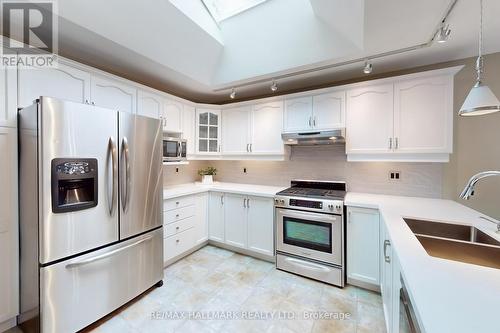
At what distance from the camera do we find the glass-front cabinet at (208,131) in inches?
136

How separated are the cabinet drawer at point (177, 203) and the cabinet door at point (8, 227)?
4.06ft

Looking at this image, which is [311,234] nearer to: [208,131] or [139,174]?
[139,174]

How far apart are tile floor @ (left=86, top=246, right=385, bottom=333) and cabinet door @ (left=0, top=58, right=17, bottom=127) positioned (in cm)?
182

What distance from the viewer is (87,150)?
1699 mm

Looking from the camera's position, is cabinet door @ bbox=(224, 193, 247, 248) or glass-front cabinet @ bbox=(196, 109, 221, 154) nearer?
cabinet door @ bbox=(224, 193, 247, 248)

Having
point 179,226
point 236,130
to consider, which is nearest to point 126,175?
point 179,226

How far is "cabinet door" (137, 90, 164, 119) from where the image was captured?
2580 millimetres

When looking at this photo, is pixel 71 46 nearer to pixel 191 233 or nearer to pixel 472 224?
pixel 191 233

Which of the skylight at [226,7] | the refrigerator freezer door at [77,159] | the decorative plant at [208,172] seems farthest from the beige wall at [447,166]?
the skylight at [226,7]

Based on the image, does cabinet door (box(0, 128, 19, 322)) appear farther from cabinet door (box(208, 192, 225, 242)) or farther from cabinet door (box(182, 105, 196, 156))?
cabinet door (box(208, 192, 225, 242))

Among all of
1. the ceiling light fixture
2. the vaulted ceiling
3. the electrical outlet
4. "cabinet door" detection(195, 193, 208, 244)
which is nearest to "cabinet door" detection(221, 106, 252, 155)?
the vaulted ceiling

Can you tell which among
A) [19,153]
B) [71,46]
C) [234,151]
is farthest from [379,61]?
[19,153]

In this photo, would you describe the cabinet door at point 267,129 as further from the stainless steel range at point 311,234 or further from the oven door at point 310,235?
the oven door at point 310,235

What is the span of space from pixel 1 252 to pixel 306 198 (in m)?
2.75
